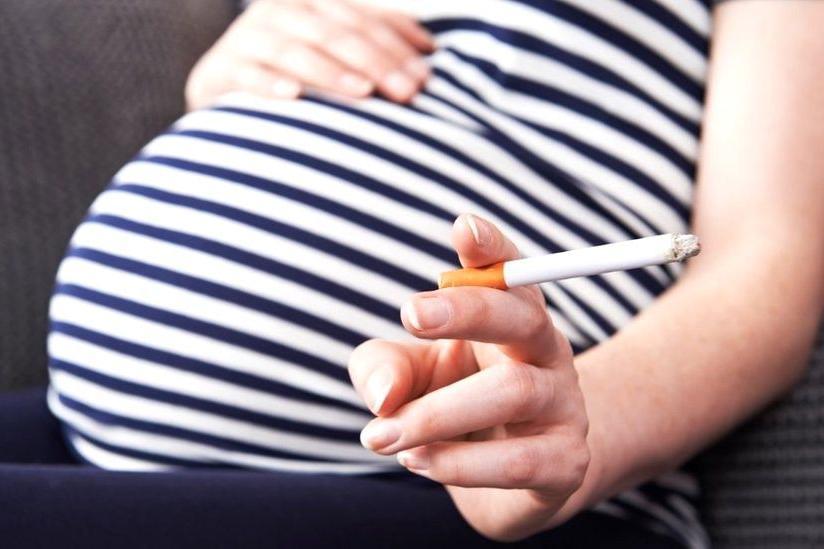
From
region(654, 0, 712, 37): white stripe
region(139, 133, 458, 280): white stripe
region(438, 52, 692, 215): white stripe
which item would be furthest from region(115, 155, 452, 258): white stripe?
region(654, 0, 712, 37): white stripe

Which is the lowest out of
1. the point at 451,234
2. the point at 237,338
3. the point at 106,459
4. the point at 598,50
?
the point at 106,459

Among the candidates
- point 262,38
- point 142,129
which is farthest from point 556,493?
point 142,129

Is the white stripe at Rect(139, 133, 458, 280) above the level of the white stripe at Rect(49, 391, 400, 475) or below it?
above

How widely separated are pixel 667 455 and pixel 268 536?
0.22 metres

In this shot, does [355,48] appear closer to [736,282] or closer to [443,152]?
[443,152]

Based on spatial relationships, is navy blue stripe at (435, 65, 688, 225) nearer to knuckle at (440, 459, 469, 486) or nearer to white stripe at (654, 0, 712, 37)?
white stripe at (654, 0, 712, 37)

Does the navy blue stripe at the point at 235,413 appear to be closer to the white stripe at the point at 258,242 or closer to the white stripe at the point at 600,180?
the white stripe at the point at 258,242

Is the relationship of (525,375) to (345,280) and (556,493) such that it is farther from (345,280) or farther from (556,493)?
(345,280)

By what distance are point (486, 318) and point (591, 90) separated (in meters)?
0.36

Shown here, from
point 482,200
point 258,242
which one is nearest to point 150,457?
point 258,242

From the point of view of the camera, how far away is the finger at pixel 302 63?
0.74 metres

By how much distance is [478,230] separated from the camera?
0.38m

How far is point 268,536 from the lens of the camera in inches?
20.7

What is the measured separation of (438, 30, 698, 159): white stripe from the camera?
70cm
